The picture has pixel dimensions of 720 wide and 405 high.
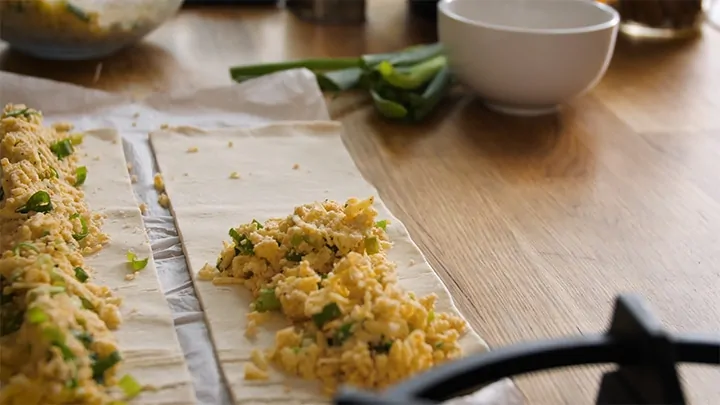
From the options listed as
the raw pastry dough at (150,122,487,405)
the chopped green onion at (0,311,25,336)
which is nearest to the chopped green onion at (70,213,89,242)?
the raw pastry dough at (150,122,487,405)

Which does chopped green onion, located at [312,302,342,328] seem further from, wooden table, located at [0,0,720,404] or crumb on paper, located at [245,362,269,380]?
wooden table, located at [0,0,720,404]

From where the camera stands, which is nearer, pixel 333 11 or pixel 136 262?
pixel 136 262

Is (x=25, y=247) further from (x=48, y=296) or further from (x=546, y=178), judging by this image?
(x=546, y=178)

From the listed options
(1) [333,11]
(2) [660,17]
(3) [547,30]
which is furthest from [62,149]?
(2) [660,17]

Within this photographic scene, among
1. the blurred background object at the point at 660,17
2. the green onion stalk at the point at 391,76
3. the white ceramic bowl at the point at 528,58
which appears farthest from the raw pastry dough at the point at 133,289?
the blurred background object at the point at 660,17

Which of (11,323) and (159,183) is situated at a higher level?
(11,323)

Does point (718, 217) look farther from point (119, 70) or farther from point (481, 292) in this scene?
point (119, 70)

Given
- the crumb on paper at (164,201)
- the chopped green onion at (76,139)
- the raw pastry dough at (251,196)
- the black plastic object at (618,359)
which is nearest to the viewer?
the black plastic object at (618,359)

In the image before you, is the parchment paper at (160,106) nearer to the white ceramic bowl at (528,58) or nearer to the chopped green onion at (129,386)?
the white ceramic bowl at (528,58)
